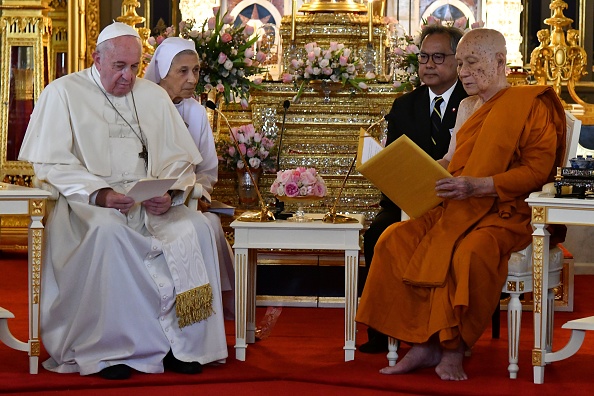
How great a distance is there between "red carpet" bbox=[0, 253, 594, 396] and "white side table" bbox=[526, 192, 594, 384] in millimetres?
150

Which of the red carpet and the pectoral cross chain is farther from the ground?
the pectoral cross chain

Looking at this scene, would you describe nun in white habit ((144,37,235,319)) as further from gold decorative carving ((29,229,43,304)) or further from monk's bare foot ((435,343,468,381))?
monk's bare foot ((435,343,468,381))

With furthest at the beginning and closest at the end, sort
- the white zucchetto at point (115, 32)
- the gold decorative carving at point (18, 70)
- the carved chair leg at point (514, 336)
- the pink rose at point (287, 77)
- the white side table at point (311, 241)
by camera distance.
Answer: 1. the gold decorative carving at point (18, 70)
2. the pink rose at point (287, 77)
3. the white zucchetto at point (115, 32)
4. the white side table at point (311, 241)
5. the carved chair leg at point (514, 336)

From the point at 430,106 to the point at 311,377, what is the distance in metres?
1.78

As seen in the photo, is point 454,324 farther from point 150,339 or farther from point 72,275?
point 72,275

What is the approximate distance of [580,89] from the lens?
38.7 ft

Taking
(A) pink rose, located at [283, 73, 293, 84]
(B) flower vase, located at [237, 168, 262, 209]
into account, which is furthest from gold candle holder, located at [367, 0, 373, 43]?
(B) flower vase, located at [237, 168, 262, 209]

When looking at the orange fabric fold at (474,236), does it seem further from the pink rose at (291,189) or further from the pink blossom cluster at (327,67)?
the pink blossom cluster at (327,67)

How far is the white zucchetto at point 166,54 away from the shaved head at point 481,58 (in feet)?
5.12

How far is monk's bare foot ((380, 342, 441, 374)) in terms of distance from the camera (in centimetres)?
489

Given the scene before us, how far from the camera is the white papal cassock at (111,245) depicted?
4.86 m

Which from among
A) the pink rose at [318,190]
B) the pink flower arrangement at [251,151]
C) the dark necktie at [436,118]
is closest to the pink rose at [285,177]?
the pink rose at [318,190]

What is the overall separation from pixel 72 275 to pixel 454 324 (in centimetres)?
166

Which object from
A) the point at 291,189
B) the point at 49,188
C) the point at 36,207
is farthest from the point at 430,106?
the point at 36,207
